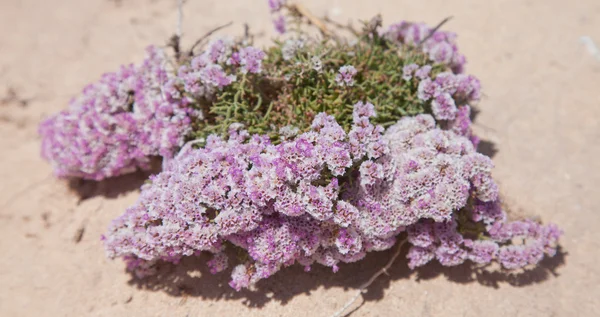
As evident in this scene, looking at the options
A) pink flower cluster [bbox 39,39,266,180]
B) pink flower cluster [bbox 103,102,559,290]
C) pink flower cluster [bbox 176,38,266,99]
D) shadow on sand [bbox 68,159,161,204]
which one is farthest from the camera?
shadow on sand [bbox 68,159,161,204]

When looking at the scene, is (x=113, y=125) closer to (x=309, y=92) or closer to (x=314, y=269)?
(x=309, y=92)

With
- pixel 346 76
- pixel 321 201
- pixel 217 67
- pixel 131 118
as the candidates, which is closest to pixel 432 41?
pixel 346 76

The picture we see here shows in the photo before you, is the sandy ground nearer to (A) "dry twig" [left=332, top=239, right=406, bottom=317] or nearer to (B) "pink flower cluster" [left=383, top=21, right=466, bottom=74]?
(A) "dry twig" [left=332, top=239, right=406, bottom=317]

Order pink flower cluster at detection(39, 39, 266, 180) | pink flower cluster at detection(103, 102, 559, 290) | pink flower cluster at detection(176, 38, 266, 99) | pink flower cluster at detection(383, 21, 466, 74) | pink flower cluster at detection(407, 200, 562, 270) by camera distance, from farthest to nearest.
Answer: pink flower cluster at detection(383, 21, 466, 74)
pink flower cluster at detection(39, 39, 266, 180)
pink flower cluster at detection(176, 38, 266, 99)
pink flower cluster at detection(407, 200, 562, 270)
pink flower cluster at detection(103, 102, 559, 290)

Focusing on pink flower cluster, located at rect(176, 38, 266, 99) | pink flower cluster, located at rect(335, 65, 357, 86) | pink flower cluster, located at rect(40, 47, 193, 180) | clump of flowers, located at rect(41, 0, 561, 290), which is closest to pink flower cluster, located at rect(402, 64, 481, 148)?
clump of flowers, located at rect(41, 0, 561, 290)

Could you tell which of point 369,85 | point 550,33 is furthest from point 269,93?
point 550,33

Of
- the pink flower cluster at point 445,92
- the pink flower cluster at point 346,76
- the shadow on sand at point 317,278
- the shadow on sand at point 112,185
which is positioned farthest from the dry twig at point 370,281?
the shadow on sand at point 112,185

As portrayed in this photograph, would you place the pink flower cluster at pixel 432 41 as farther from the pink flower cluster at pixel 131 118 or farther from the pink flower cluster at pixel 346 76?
the pink flower cluster at pixel 131 118
